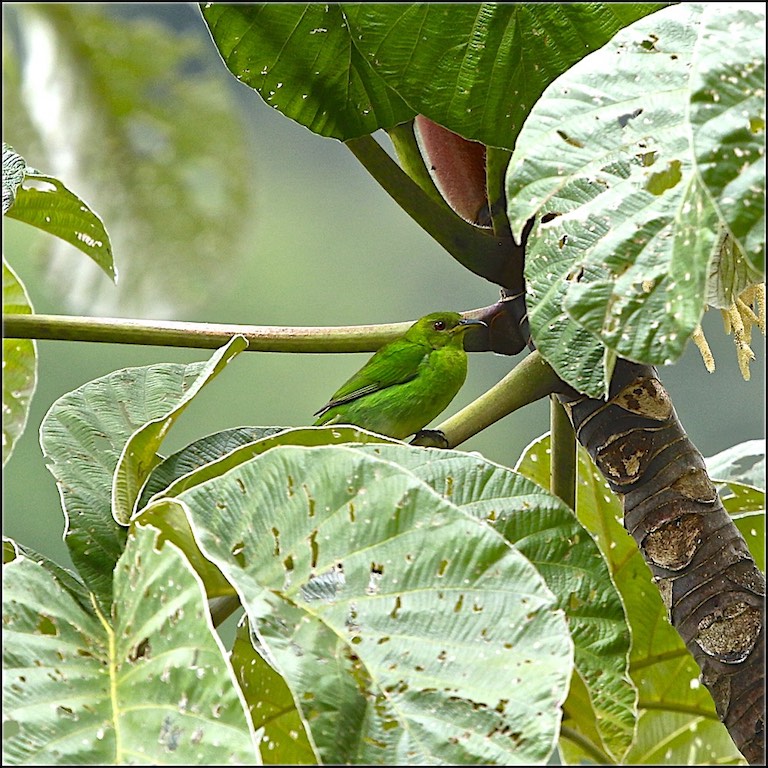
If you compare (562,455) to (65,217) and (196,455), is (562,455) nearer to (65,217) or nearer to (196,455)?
(196,455)

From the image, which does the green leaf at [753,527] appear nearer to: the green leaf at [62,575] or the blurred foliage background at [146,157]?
the blurred foliage background at [146,157]

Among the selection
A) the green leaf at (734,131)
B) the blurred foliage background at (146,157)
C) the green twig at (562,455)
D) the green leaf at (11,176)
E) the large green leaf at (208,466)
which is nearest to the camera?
the green leaf at (734,131)

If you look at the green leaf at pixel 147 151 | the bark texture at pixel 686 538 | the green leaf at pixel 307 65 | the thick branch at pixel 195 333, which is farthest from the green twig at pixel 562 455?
the green leaf at pixel 147 151

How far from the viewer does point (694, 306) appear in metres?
0.37

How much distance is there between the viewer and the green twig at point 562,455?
68 centimetres

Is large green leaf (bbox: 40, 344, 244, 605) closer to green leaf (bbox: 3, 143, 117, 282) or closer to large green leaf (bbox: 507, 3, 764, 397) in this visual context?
green leaf (bbox: 3, 143, 117, 282)

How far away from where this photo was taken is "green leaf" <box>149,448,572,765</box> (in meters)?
0.36

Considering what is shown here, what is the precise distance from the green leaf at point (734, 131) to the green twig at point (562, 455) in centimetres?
35

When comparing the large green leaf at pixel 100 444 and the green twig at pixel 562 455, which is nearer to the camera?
the large green leaf at pixel 100 444

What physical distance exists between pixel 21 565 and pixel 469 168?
1.51 feet

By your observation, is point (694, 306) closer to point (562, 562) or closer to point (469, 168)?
point (562, 562)

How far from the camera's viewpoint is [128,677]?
1.33 ft

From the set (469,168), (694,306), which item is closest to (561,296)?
(694,306)

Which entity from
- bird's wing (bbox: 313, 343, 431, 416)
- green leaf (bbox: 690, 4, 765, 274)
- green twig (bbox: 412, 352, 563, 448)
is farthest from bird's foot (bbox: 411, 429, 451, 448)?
green leaf (bbox: 690, 4, 765, 274)
